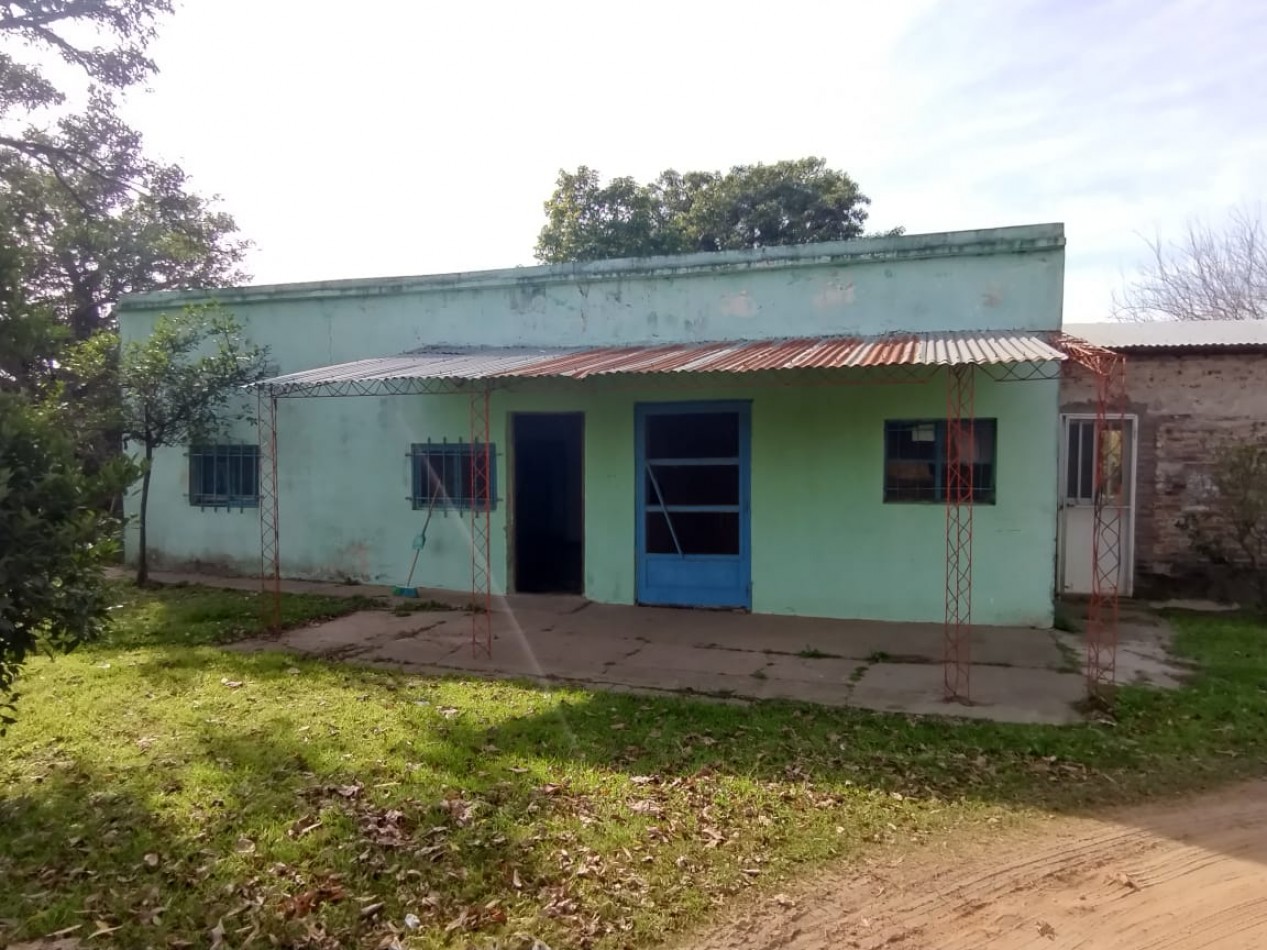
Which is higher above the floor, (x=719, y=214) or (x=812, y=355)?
(x=719, y=214)

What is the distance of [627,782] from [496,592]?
18.3ft

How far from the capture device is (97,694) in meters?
6.11

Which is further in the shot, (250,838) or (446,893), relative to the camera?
(250,838)

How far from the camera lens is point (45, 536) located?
13.2ft

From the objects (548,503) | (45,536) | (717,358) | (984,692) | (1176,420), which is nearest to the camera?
(45,536)

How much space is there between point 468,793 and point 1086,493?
9.00m

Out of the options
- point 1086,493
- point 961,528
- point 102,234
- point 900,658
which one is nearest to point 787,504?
point 961,528

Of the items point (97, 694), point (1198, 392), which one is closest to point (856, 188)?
point (1198, 392)

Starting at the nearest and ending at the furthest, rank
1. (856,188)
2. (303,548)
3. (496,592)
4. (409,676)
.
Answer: (409,676) → (496,592) → (303,548) → (856,188)

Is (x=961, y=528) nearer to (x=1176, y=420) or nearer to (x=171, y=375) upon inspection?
(x=1176, y=420)

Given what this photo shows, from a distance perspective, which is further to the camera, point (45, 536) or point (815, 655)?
point (815, 655)

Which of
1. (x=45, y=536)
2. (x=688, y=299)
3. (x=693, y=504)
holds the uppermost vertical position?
(x=688, y=299)

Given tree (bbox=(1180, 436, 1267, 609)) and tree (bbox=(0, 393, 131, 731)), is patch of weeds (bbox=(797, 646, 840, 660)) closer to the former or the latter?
tree (bbox=(0, 393, 131, 731))

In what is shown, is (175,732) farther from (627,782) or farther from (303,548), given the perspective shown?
(303,548)
